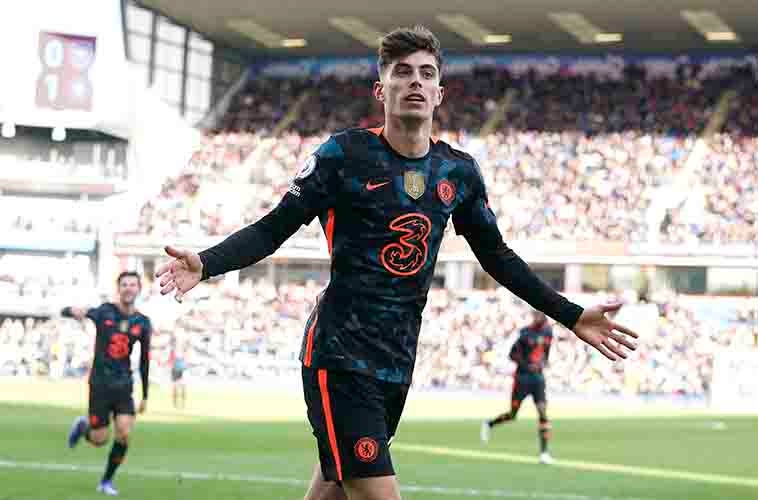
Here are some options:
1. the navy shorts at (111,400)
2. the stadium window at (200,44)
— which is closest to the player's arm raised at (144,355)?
the navy shorts at (111,400)

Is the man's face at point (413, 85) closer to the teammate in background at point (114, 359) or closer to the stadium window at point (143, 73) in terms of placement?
the teammate in background at point (114, 359)

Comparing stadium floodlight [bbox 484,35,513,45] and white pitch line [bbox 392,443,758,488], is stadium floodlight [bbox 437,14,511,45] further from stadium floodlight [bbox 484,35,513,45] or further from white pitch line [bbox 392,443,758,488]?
white pitch line [bbox 392,443,758,488]

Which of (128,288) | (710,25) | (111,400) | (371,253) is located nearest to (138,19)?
(710,25)

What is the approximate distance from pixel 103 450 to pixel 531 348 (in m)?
6.59

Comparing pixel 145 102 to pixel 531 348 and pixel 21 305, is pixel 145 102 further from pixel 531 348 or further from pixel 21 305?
pixel 531 348

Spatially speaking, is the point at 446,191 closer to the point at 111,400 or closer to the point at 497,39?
the point at 111,400

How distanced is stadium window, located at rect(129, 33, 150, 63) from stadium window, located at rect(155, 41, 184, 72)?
41 cm

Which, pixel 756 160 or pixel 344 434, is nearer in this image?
pixel 344 434

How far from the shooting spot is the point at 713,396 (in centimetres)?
4125

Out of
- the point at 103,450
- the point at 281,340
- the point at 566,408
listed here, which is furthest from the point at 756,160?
the point at 103,450

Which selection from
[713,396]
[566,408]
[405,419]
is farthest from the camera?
[713,396]

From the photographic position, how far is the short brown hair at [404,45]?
19.7 ft

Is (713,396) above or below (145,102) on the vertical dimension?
below

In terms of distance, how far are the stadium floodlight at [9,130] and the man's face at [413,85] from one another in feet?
162
